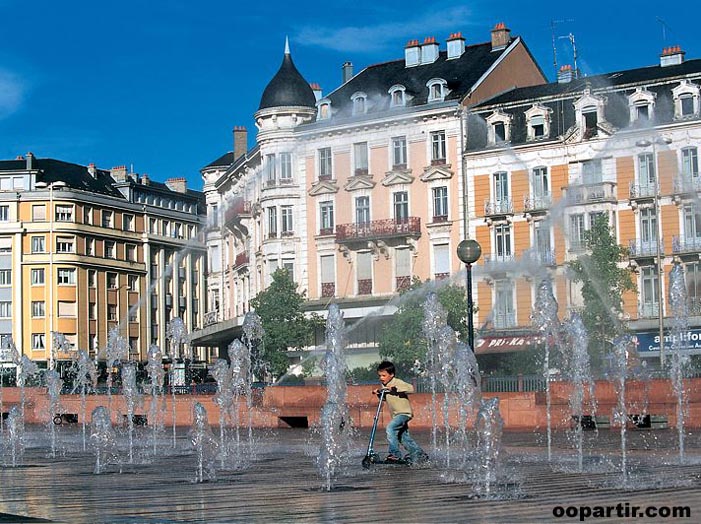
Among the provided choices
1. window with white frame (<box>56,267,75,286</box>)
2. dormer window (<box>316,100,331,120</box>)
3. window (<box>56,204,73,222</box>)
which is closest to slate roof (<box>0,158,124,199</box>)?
window (<box>56,204,73,222</box>)

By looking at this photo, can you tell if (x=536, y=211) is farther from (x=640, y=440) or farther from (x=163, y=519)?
(x=163, y=519)

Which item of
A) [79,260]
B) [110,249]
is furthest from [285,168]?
[110,249]

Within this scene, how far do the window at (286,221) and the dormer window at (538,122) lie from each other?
13997 mm

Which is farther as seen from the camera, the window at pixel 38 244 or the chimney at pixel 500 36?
the window at pixel 38 244

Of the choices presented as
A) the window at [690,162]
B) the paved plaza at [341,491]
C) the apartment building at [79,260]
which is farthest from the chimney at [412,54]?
the paved plaza at [341,491]

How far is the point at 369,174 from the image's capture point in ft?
221

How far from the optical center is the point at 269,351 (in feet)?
212

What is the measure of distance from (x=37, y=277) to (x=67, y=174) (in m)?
9.03

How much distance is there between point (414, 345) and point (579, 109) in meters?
13.2

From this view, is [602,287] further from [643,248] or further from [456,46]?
[456,46]

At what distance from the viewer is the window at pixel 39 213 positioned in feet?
328

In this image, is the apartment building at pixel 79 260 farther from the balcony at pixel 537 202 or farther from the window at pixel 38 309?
the balcony at pixel 537 202

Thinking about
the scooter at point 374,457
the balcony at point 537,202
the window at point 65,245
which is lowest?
the scooter at point 374,457

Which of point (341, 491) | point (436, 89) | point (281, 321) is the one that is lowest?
point (341, 491)
